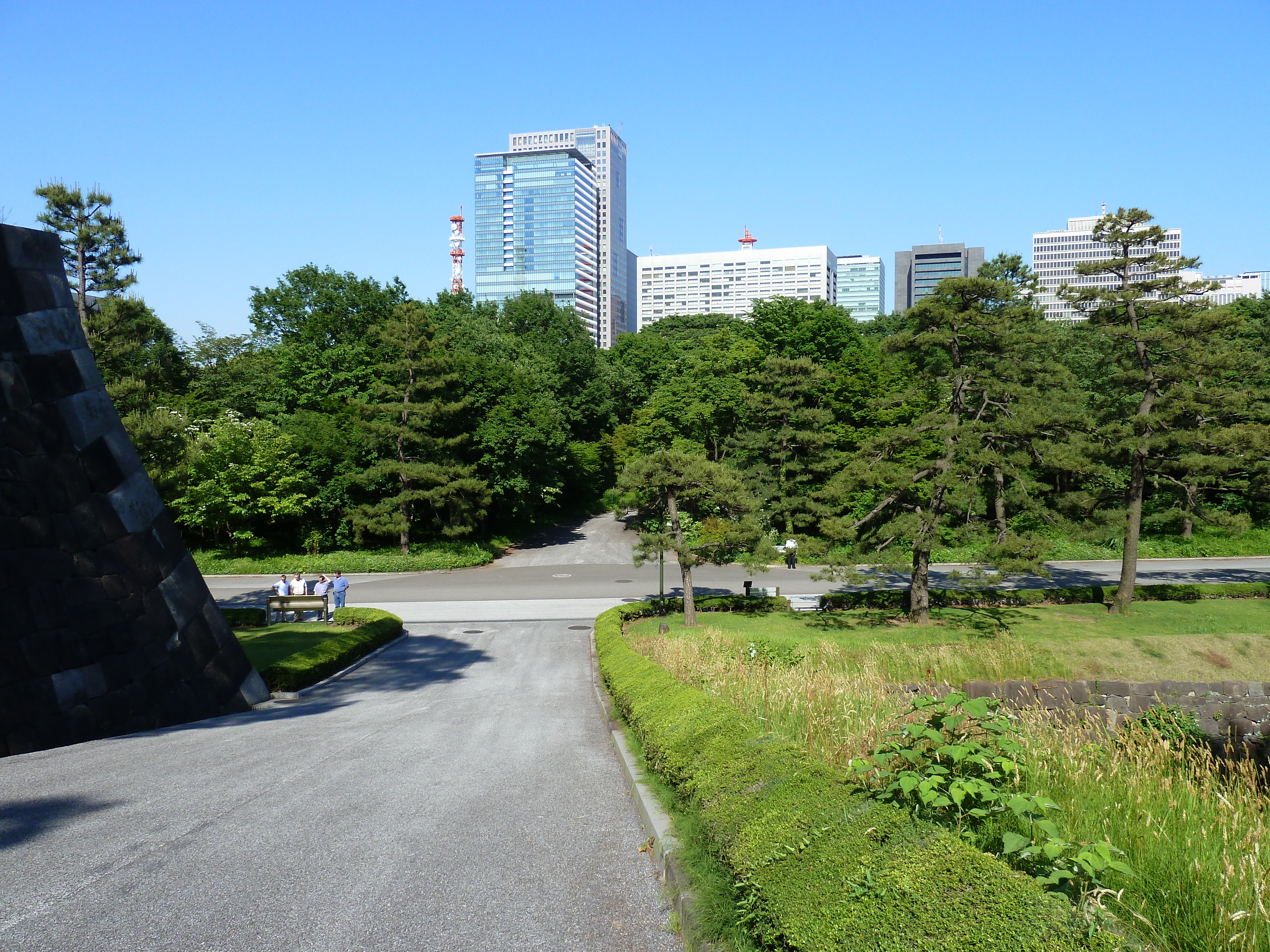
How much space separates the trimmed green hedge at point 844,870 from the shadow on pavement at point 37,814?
473 cm

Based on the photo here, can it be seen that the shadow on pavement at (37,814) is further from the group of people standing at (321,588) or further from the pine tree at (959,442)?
the pine tree at (959,442)

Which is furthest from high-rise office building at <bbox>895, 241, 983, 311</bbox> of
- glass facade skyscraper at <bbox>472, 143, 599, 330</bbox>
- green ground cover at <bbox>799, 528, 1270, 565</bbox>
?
green ground cover at <bbox>799, 528, 1270, 565</bbox>

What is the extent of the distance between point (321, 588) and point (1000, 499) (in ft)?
80.7

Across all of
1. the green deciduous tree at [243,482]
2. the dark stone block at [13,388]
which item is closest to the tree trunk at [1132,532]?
the dark stone block at [13,388]

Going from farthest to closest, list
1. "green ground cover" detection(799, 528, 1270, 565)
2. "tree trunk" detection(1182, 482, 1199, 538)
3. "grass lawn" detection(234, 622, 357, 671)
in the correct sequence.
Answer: "green ground cover" detection(799, 528, 1270, 565)
"tree trunk" detection(1182, 482, 1199, 538)
"grass lawn" detection(234, 622, 357, 671)

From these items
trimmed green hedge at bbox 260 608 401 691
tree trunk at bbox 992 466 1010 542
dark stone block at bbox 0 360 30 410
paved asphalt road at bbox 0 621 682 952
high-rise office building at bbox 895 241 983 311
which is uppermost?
high-rise office building at bbox 895 241 983 311

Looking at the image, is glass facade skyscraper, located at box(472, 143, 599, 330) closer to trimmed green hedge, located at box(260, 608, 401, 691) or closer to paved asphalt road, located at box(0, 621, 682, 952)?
trimmed green hedge, located at box(260, 608, 401, 691)

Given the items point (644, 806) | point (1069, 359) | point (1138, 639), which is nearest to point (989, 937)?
point (644, 806)

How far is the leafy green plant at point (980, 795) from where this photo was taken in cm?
333

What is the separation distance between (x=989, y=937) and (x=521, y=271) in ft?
636

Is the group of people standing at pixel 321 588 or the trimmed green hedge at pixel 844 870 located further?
the group of people standing at pixel 321 588

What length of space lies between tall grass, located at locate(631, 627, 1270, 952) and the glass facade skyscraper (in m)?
178

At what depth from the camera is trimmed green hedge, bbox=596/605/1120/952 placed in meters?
3.00

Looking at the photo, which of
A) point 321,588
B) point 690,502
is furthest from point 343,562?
point 690,502
